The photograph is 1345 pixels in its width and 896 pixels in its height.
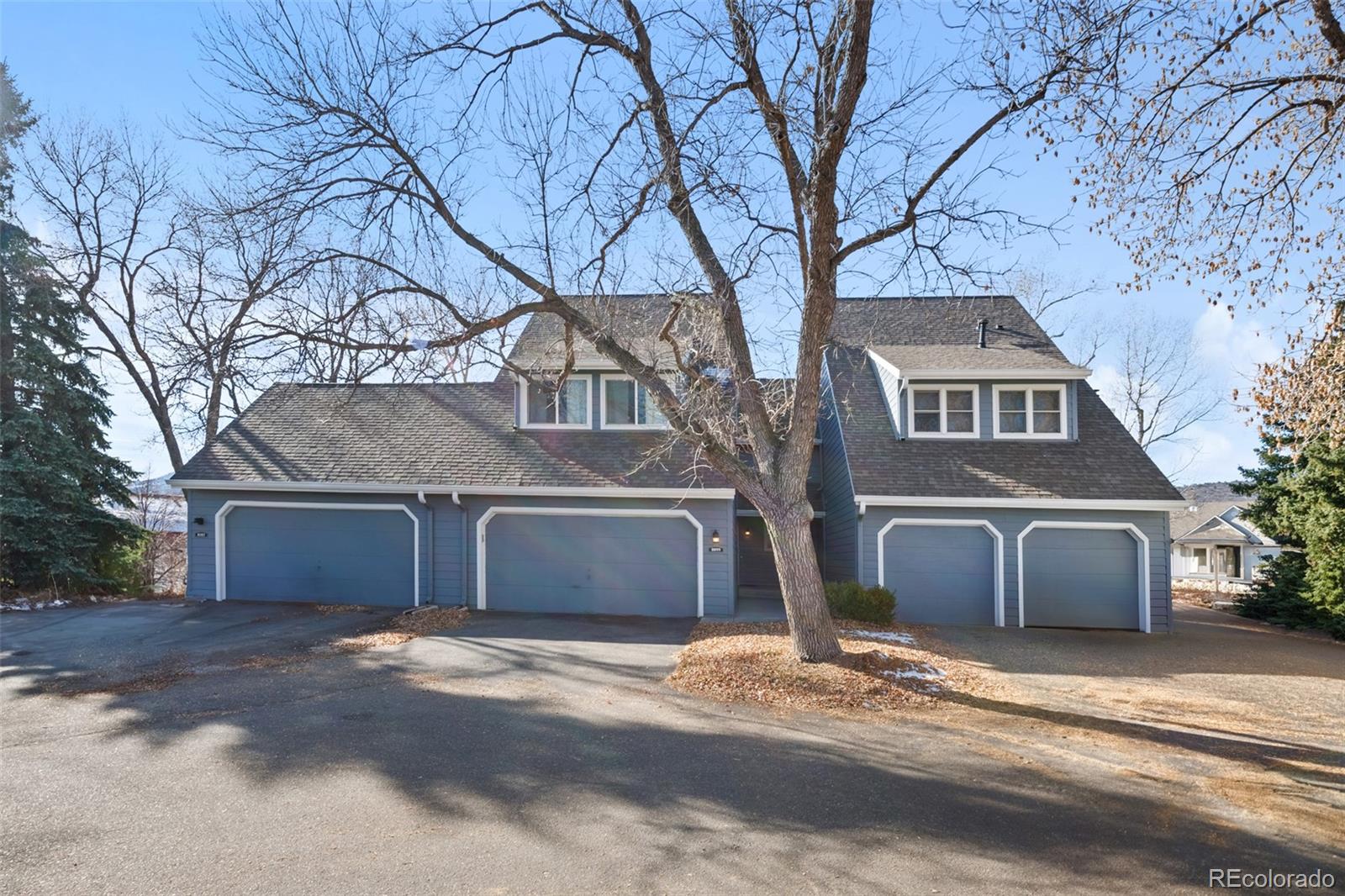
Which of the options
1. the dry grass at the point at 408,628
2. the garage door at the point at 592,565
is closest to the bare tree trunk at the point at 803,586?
the garage door at the point at 592,565

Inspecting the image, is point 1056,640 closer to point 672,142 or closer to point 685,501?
point 685,501

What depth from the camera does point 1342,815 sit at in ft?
14.8

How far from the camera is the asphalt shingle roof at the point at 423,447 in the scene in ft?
42.5

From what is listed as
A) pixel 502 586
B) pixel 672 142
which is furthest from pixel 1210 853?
pixel 502 586

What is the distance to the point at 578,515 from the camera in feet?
42.0

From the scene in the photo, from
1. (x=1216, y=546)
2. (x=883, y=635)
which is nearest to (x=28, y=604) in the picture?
(x=883, y=635)

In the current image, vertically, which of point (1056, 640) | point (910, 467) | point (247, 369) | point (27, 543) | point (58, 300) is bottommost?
point (1056, 640)

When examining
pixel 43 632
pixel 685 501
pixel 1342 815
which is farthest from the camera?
pixel 685 501

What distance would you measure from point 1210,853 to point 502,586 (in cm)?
1088

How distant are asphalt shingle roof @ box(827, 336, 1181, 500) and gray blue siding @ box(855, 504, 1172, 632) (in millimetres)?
337

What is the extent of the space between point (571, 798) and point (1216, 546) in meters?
38.0

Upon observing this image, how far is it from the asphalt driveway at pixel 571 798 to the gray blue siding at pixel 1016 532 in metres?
5.80

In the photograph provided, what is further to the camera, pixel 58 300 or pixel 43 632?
pixel 58 300

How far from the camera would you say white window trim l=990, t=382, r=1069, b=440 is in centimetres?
1358
